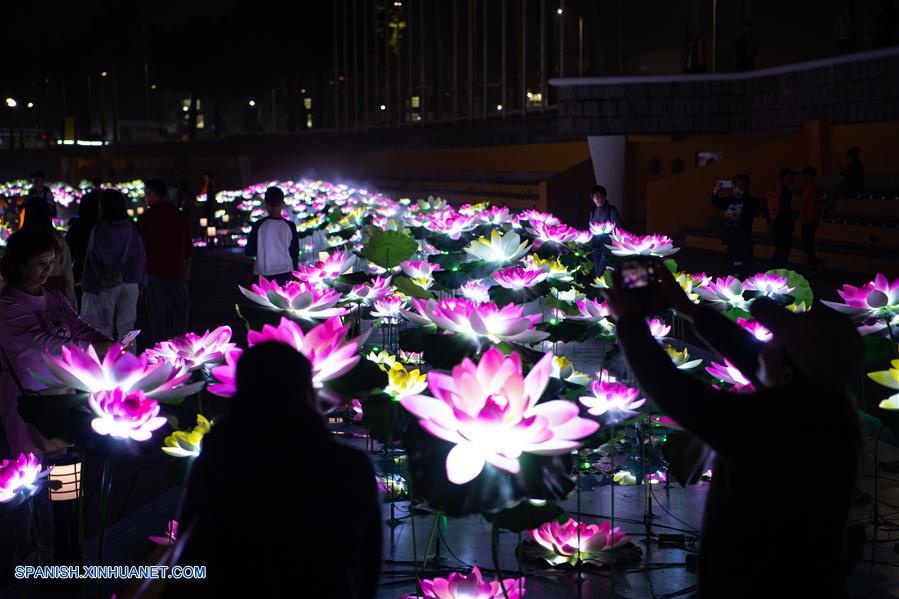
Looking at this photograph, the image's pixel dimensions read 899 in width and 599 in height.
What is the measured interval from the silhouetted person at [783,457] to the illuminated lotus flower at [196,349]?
1.47m

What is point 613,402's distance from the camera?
3178 mm

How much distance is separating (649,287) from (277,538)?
878mm

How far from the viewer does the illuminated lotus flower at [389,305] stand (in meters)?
4.56

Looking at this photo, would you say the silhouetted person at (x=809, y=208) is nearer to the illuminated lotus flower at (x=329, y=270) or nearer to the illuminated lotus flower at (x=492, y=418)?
the illuminated lotus flower at (x=329, y=270)

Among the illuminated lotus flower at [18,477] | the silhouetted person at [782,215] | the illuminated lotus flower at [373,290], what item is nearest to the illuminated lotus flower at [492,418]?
the illuminated lotus flower at [18,477]

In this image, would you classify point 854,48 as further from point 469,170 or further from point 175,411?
point 175,411

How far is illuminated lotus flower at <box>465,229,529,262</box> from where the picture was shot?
4285 mm

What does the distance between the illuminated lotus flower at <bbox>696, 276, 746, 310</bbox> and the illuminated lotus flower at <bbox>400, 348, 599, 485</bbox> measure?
258 centimetres

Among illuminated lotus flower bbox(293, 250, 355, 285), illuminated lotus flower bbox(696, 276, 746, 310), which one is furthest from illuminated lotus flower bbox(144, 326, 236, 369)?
illuminated lotus flower bbox(696, 276, 746, 310)

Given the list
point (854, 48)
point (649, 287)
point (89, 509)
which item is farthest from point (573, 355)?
point (854, 48)

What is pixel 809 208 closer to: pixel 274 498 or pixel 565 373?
pixel 565 373

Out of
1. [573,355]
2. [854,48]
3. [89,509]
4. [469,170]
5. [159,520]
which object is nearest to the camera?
[159,520]

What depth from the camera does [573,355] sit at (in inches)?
288

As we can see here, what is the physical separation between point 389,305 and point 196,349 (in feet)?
5.58
